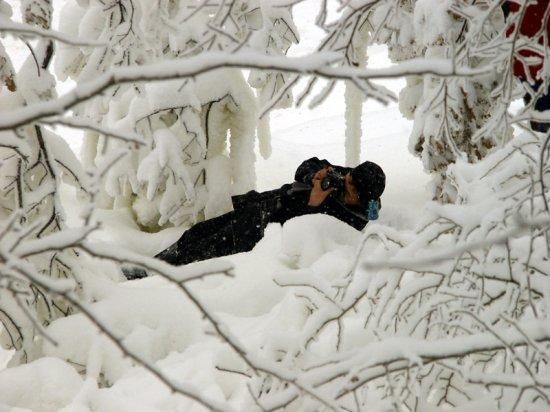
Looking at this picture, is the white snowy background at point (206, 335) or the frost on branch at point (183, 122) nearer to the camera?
the white snowy background at point (206, 335)

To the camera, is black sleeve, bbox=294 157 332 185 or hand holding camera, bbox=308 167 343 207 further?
→ black sleeve, bbox=294 157 332 185

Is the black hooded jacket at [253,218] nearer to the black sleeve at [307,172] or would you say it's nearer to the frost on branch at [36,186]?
the black sleeve at [307,172]

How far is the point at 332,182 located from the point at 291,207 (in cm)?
36

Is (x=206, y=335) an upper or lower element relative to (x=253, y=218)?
upper

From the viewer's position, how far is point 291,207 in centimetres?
518

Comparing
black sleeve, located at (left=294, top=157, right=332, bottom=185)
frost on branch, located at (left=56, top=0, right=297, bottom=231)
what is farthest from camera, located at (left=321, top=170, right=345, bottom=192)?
frost on branch, located at (left=56, top=0, right=297, bottom=231)

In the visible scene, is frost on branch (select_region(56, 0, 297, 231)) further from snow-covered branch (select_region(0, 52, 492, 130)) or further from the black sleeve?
snow-covered branch (select_region(0, 52, 492, 130))

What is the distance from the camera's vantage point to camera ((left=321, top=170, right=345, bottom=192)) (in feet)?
16.7

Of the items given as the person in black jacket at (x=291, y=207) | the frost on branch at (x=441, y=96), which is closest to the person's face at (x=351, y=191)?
the person in black jacket at (x=291, y=207)

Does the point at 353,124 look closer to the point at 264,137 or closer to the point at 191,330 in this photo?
the point at 264,137

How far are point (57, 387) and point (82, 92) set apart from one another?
2.12 metres

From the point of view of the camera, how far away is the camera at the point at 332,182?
16.7ft

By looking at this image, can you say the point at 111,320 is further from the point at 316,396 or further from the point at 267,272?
the point at 316,396

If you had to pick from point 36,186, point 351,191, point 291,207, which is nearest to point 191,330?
point 36,186
